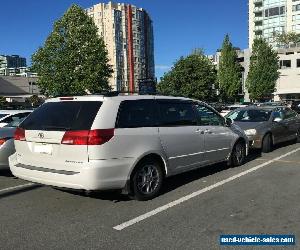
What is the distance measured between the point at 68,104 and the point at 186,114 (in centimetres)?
223

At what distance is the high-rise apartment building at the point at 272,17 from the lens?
3467 inches

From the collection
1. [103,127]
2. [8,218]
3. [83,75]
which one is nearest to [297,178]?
[103,127]

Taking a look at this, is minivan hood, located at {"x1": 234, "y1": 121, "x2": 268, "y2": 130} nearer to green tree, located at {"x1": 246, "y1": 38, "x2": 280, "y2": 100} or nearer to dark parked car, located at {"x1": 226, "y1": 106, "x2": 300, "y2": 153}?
dark parked car, located at {"x1": 226, "y1": 106, "x2": 300, "y2": 153}

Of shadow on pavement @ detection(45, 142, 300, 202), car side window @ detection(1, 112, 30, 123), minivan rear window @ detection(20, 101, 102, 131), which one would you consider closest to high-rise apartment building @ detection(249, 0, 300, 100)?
shadow on pavement @ detection(45, 142, 300, 202)

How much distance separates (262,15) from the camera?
9381 cm

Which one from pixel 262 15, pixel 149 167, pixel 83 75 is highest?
pixel 262 15

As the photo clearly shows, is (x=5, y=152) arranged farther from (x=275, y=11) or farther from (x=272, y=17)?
(x=272, y=17)

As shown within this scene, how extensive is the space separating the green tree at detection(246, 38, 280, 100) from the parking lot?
Result: 2228 inches

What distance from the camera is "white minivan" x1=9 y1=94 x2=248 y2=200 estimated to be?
18.2 feet

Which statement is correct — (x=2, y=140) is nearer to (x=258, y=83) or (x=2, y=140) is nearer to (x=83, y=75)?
(x=83, y=75)

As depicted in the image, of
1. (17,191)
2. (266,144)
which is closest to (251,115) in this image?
(266,144)

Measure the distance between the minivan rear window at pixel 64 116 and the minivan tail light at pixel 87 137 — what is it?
0.08m

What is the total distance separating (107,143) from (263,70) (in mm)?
59639

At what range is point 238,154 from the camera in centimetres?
891
